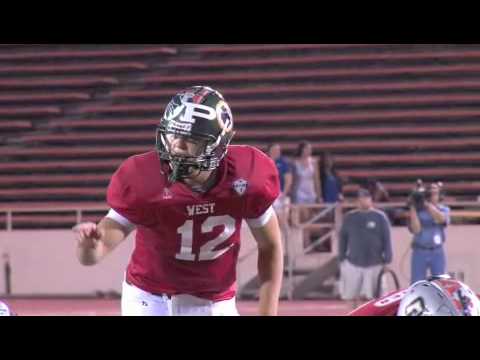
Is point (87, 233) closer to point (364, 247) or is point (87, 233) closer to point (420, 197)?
point (364, 247)

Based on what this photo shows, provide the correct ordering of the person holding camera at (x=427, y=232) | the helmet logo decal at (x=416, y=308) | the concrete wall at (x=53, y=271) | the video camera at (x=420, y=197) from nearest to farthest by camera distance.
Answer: the helmet logo decal at (x=416, y=308)
the person holding camera at (x=427, y=232)
the video camera at (x=420, y=197)
the concrete wall at (x=53, y=271)

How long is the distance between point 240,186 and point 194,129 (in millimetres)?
297

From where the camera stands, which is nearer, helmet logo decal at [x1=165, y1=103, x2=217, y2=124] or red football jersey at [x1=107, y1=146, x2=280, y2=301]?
helmet logo decal at [x1=165, y1=103, x2=217, y2=124]

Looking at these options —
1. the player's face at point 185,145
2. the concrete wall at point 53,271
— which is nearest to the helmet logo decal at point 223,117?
the player's face at point 185,145

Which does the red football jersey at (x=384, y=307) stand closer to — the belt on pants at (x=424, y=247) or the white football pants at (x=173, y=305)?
the white football pants at (x=173, y=305)

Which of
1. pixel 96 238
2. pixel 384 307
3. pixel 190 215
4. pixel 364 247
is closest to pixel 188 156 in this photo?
pixel 190 215

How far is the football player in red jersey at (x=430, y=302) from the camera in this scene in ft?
8.50

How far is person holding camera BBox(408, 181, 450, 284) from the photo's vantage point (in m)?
11.2

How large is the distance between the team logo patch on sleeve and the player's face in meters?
→ 0.22

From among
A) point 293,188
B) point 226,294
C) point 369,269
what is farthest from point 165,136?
point 293,188

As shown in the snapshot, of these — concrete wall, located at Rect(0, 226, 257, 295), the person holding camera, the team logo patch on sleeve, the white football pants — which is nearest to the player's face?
the team logo patch on sleeve

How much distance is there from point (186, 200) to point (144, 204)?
5.7 inches

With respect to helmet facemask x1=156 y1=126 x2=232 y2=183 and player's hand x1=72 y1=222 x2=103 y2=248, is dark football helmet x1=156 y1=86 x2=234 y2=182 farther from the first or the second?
player's hand x1=72 y1=222 x2=103 y2=248
